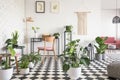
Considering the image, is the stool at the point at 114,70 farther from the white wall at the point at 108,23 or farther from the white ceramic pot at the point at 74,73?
the white wall at the point at 108,23

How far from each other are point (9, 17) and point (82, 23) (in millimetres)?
3329


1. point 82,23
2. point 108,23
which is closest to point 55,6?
point 82,23

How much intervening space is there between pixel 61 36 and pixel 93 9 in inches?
69.1

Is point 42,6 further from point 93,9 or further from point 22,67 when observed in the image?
point 22,67

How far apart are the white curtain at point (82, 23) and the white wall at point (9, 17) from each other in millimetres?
2392

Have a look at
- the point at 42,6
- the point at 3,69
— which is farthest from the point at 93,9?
the point at 3,69

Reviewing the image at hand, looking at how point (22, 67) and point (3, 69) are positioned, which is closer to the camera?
point (3, 69)

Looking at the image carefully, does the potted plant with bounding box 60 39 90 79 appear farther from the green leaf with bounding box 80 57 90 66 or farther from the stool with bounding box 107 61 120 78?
the stool with bounding box 107 61 120 78

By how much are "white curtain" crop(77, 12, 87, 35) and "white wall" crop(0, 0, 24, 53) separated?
239 centimetres

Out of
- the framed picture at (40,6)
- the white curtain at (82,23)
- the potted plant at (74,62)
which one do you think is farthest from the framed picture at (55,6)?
the potted plant at (74,62)

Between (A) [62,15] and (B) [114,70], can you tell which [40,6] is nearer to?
(A) [62,15]

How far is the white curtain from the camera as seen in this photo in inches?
304

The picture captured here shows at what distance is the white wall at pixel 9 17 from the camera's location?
4.85m

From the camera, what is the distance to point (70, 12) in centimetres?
770
